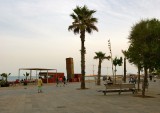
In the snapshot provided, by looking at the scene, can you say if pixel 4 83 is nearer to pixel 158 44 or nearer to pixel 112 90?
pixel 112 90

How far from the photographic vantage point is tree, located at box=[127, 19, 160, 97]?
25.1 meters

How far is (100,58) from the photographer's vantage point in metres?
54.9

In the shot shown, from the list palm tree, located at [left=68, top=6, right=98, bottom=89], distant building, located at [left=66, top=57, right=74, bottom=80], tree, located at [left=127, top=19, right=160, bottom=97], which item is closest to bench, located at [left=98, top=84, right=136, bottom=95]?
tree, located at [left=127, top=19, right=160, bottom=97]

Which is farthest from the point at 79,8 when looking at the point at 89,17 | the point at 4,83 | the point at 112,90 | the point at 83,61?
the point at 4,83

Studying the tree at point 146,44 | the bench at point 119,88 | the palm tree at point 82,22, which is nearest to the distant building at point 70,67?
the palm tree at point 82,22

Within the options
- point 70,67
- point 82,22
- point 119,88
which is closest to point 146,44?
point 119,88

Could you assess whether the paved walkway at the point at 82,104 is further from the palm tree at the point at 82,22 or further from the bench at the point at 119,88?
the palm tree at the point at 82,22

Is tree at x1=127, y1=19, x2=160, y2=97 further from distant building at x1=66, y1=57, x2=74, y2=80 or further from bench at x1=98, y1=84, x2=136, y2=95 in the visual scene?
distant building at x1=66, y1=57, x2=74, y2=80

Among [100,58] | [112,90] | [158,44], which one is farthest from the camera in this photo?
[100,58]

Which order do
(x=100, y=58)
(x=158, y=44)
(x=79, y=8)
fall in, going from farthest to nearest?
1. (x=100, y=58)
2. (x=79, y=8)
3. (x=158, y=44)

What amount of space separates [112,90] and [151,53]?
503 cm

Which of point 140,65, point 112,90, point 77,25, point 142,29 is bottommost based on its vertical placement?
point 112,90

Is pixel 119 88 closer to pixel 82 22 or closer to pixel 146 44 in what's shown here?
pixel 146 44

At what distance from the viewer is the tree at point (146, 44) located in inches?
987
